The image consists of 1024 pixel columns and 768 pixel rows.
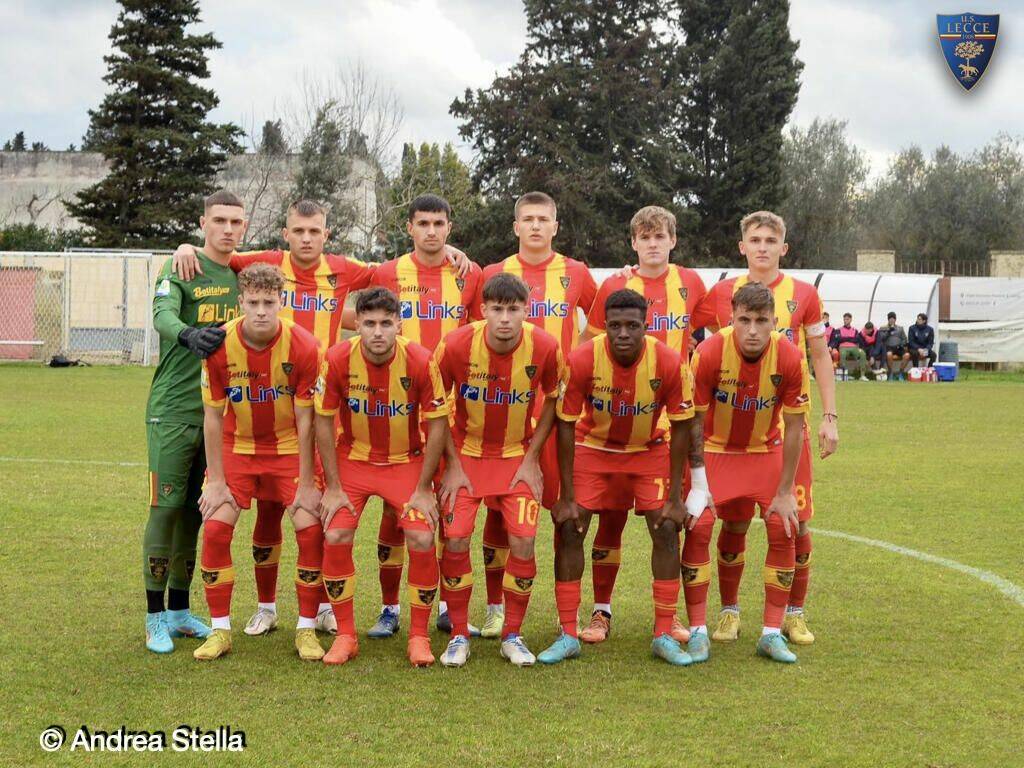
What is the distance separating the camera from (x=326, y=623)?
19.0 ft

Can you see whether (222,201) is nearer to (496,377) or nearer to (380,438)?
(380,438)

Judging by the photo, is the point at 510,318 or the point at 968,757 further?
the point at 510,318

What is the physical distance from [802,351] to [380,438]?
7.02 feet

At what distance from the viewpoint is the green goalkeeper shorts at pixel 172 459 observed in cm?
543

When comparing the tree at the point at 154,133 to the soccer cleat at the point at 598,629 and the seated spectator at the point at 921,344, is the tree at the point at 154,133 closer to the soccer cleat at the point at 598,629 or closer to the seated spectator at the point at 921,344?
the seated spectator at the point at 921,344

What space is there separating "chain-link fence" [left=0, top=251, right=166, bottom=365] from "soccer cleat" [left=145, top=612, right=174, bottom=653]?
23328 millimetres

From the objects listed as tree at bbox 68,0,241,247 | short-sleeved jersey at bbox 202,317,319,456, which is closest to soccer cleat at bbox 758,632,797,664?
short-sleeved jersey at bbox 202,317,319,456

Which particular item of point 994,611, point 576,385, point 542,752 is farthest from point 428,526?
point 994,611

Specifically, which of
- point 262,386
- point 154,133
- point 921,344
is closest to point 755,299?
point 262,386

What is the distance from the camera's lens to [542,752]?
3.93 metres

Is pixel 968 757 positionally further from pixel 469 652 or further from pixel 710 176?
pixel 710 176

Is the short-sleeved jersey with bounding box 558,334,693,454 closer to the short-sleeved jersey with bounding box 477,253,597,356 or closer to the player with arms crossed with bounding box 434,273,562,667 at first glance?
the player with arms crossed with bounding box 434,273,562,667

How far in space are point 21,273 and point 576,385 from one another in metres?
25.6

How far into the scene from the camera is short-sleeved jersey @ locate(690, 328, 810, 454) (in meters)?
5.30
